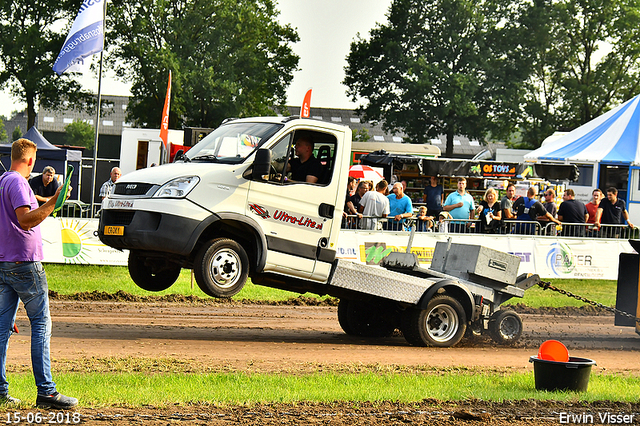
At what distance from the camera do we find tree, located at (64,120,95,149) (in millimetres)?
93438

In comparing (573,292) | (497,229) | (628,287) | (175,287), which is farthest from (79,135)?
(628,287)

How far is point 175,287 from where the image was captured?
1580 centimetres

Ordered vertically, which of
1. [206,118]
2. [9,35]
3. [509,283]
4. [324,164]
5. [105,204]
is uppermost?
[9,35]

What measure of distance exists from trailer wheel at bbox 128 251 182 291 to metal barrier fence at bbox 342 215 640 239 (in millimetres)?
7173

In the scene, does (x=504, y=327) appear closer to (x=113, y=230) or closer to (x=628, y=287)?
(x=628, y=287)

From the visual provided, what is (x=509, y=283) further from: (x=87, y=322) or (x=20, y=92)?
(x=20, y=92)

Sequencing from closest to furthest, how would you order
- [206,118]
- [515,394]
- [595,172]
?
[515,394]
[595,172]
[206,118]

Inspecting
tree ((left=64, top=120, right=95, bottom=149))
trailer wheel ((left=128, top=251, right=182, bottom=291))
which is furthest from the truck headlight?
tree ((left=64, top=120, right=95, bottom=149))

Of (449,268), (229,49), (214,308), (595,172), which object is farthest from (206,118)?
(449,268)

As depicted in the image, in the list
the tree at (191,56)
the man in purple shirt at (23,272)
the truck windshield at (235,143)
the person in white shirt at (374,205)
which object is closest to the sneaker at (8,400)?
the man in purple shirt at (23,272)

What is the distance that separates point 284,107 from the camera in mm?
54125

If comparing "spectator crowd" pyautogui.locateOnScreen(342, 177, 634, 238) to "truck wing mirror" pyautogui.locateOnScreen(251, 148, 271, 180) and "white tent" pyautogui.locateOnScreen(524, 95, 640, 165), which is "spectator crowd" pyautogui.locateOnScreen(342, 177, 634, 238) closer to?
"white tent" pyautogui.locateOnScreen(524, 95, 640, 165)

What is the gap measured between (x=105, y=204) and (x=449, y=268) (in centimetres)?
500

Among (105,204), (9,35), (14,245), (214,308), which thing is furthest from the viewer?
(9,35)
